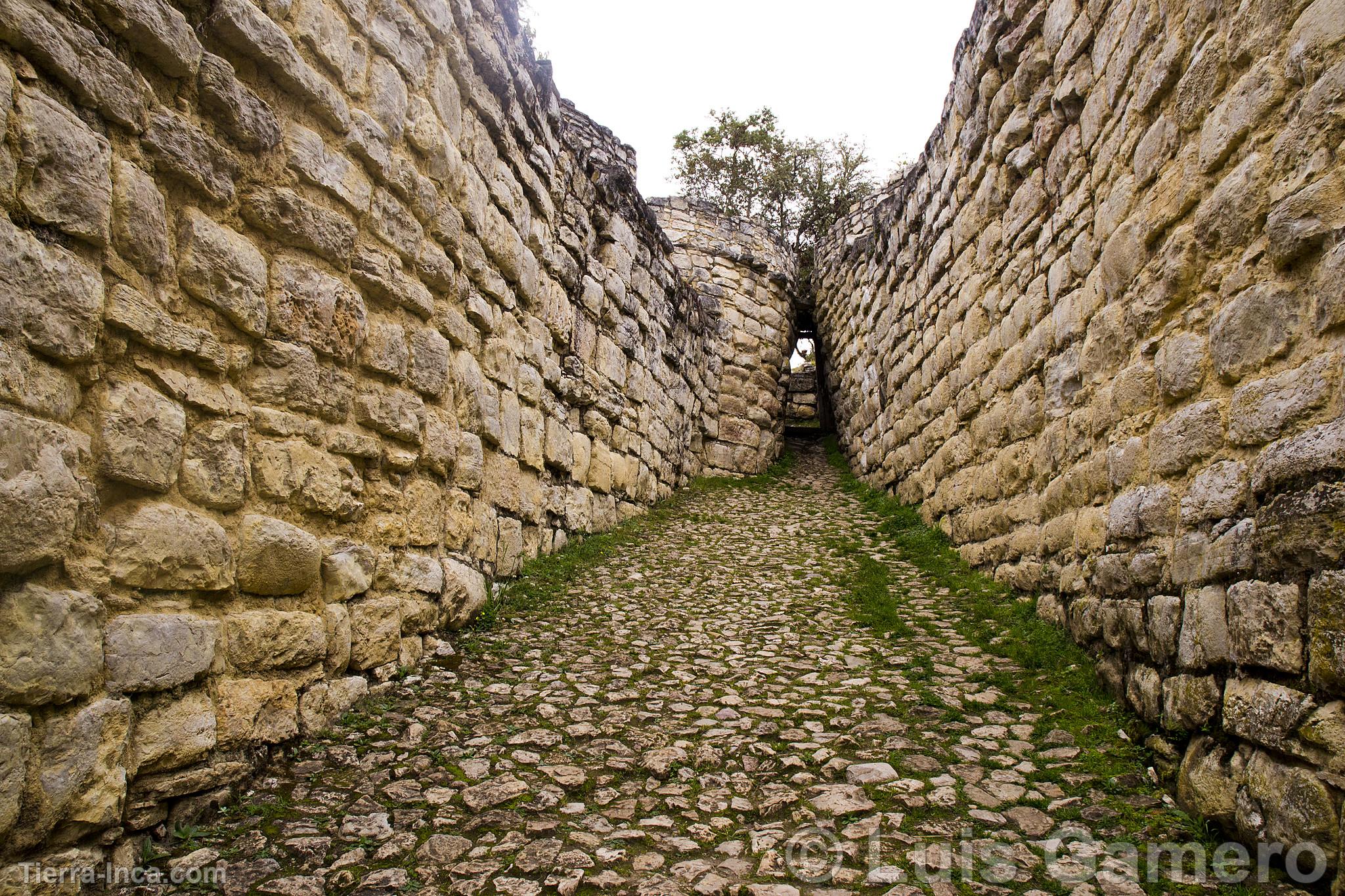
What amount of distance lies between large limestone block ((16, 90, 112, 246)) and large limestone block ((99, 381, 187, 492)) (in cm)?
49

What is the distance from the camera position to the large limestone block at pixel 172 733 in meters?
2.45

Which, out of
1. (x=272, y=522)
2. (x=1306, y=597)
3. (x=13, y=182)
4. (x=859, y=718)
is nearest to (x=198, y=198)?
(x=13, y=182)

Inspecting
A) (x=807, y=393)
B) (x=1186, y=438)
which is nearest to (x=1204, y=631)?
(x=1186, y=438)

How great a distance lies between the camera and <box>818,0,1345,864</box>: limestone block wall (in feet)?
7.84

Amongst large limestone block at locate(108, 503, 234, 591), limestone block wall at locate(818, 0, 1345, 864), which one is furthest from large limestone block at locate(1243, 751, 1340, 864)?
large limestone block at locate(108, 503, 234, 591)

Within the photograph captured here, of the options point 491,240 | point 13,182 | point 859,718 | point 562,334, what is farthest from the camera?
point 562,334

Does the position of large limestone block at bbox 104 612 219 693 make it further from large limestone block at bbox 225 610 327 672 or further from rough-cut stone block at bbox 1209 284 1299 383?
rough-cut stone block at bbox 1209 284 1299 383

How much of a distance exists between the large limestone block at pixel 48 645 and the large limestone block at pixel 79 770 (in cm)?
8

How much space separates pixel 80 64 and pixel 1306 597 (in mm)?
4099

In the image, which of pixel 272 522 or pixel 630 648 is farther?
pixel 630 648

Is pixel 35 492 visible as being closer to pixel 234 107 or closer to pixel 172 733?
pixel 172 733

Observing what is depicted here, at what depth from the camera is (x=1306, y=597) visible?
236cm

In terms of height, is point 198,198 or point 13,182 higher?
point 198,198

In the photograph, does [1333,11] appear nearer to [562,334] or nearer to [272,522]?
[272,522]
